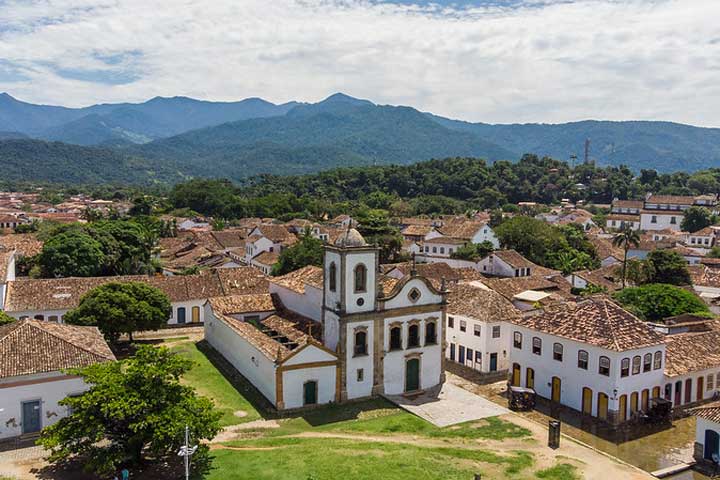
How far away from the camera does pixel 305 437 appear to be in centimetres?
2781

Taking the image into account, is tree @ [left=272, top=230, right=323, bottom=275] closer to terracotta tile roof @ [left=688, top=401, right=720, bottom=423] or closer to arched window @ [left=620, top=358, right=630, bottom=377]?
arched window @ [left=620, top=358, right=630, bottom=377]

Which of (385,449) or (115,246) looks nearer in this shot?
(385,449)

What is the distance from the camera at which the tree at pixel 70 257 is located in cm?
5612

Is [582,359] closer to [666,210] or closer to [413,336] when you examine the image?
[413,336]

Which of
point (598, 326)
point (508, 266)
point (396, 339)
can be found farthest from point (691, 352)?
point (508, 266)

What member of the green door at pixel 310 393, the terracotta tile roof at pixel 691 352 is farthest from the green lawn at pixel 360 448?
the terracotta tile roof at pixel 691 352

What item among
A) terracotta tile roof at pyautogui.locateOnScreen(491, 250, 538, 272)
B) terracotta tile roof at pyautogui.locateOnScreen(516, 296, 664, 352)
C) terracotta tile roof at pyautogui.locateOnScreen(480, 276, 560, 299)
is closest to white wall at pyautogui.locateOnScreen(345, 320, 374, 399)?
terracotta tile roof at pyautogui.locateOnScreen(516, 296, 664, 352)


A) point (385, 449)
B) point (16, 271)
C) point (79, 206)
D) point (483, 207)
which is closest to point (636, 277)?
point (385, 449)

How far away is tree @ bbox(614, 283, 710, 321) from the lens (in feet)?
141

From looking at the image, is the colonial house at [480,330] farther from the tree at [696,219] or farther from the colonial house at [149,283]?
the tree at [696,219]

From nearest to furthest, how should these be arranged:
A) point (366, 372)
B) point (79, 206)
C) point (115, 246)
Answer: point (366, 372), point (115, 246), point (79, 206)

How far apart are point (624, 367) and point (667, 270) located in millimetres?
35349

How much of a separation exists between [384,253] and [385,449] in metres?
52.2

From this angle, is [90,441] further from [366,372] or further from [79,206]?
[79,206]
